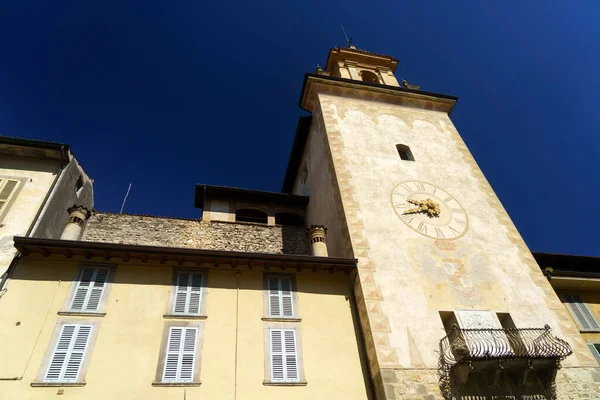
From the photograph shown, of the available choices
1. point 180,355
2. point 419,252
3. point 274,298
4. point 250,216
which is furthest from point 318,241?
point 180,355

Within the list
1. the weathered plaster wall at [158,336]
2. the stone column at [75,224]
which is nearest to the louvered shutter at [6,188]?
the stone column at [75,224]

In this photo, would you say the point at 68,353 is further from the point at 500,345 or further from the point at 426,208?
Answer: the point at 426,208

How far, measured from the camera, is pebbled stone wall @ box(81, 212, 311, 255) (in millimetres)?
15047

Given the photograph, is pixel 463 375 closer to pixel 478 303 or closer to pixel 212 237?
pixel 478 303

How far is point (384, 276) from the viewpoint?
37.7 ft

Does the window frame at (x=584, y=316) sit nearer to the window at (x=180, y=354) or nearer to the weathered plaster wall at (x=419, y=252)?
the weathered plaster wall at (x=419, y=252)

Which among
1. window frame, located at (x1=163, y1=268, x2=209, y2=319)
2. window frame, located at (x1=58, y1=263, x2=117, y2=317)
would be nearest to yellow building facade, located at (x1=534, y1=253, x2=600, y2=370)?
window frame, located at (x1=163, y1=268, x2=209, y2=319)

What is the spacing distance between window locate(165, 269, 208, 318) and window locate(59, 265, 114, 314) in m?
1.65

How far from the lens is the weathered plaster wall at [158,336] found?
27.9ft

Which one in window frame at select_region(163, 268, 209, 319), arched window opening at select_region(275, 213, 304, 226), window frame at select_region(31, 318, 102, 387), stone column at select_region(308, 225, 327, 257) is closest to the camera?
window frame at select_region(31, 318, 102, 387)

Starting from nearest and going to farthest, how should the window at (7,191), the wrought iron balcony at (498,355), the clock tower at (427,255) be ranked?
1. the wrought iron balcony at (498,355)
2. the clock tower at (427,255)
3. the window at (7,191)

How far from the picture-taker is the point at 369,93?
1892 centimetres

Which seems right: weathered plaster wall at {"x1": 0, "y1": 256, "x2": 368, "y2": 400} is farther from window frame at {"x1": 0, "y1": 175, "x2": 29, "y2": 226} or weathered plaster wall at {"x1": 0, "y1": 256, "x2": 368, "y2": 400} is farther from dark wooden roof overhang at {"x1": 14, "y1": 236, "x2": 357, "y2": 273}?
window frame at {"x1": 0, "y1": 175, "x2": 29, "y2": 226}

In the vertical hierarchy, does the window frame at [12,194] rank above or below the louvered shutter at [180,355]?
above
